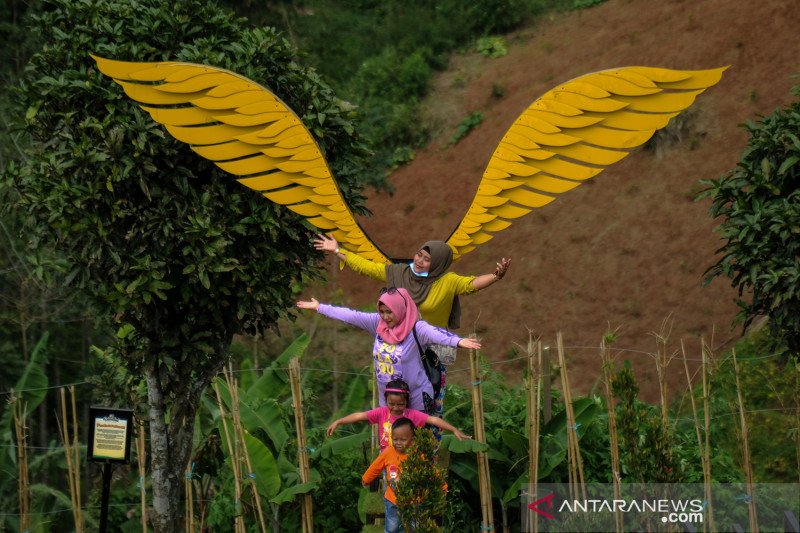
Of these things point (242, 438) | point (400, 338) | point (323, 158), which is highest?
point (323, 158)

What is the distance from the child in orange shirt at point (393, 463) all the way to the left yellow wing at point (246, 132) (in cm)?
112

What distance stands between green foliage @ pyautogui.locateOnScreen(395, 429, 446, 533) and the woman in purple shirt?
617 millimetres

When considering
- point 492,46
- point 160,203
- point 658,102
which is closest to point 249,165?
point 160,203

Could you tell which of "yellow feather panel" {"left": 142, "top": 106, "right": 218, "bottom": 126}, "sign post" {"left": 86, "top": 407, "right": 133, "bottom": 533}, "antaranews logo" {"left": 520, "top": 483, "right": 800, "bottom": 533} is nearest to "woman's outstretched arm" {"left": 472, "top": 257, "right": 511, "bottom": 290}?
"antaranews logo" {"left": 520, "top": 483, "right": 800, "bottom": 533}

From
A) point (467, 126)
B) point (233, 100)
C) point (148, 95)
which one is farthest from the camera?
point (467, 126)

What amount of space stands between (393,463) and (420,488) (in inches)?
20.7

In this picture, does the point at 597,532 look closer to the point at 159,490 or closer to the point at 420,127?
the point at 159,490

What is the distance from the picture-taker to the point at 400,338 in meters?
5.93

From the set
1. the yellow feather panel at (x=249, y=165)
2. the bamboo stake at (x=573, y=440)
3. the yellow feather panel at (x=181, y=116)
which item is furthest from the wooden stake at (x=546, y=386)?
the yellow feather panel at (x=181, y=116)

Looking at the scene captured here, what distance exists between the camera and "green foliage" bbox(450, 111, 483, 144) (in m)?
16.9

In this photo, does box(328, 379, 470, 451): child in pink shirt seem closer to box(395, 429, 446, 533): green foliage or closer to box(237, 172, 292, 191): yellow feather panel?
box(395, 429, 446, 533): green foliage

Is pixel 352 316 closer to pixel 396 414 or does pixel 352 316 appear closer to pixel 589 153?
pixel 396 414

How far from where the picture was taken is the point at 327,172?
638cm

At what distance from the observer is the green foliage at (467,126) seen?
55.4 ft
